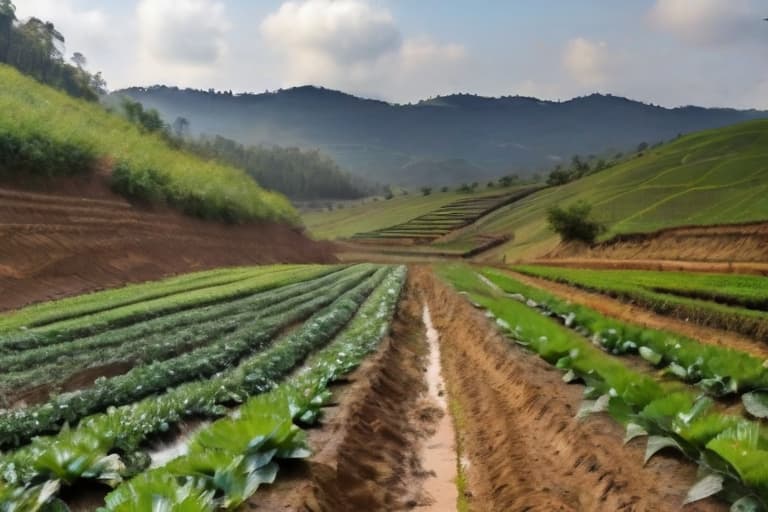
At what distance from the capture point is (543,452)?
8.49 m

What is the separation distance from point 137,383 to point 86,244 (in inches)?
768

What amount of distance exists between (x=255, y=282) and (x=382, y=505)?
21.4 m

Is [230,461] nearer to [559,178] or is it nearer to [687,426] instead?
[687,426]

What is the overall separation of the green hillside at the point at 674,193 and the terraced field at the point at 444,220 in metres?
4.13

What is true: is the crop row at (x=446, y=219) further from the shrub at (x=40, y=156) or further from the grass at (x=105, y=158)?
the shrub at (x=40, y=156)

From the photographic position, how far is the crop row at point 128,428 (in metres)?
6.09

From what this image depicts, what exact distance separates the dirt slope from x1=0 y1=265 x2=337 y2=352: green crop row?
5.37 metres

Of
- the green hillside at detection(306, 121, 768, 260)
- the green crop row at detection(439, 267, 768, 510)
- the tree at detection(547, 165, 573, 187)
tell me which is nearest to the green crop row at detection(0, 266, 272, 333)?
the green crop row at detection(439, 267, 768, 510)

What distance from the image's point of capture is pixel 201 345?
1497 centimetres

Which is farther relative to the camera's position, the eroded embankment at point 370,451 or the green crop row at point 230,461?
the eroded embankment at point 370,451

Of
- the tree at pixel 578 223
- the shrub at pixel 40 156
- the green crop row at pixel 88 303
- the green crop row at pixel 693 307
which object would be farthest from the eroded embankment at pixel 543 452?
the tree at pixel 578 223

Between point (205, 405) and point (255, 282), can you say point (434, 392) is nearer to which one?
point (205, 405)

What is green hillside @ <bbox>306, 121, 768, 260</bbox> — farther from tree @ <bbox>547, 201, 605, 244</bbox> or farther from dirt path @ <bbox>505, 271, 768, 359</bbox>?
dirt path @ <bbox>505, 271, 768, 359</bbox>

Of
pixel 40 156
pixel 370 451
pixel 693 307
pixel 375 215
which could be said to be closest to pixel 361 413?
pixel 370 451
